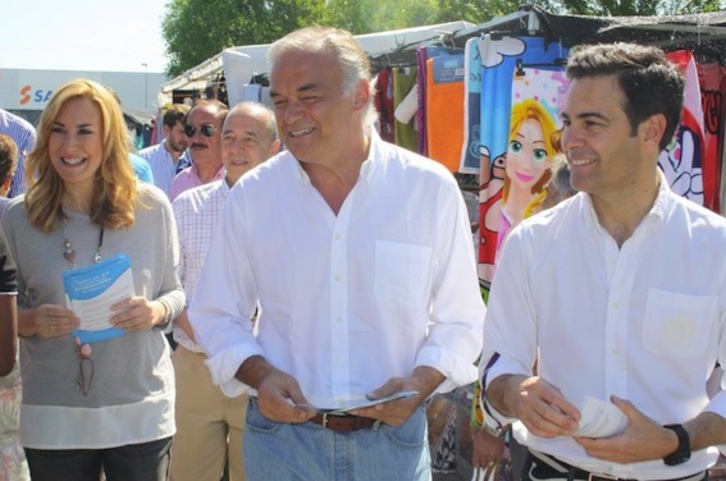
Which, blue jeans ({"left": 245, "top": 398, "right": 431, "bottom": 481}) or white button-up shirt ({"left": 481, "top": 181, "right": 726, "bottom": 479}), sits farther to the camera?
blue jeans ({"left": 245, "top": 398, "right": 431, "bottom": 481})

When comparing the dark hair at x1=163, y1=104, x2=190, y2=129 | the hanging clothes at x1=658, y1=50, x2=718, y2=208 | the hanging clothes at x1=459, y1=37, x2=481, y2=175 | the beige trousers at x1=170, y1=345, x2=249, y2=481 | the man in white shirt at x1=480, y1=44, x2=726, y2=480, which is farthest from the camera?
the dark hair at x1=163, y1=104, x2=190, y2=129

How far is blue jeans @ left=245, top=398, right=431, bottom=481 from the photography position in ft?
9.23

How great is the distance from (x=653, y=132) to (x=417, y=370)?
0.99 metres

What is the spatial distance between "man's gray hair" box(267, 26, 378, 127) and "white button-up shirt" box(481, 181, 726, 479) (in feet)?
2.44

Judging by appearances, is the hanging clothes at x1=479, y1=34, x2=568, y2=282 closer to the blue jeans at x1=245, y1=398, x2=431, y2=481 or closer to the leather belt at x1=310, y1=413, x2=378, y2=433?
the blue jeans at x1=245, y1=398, x2=431, y2=481

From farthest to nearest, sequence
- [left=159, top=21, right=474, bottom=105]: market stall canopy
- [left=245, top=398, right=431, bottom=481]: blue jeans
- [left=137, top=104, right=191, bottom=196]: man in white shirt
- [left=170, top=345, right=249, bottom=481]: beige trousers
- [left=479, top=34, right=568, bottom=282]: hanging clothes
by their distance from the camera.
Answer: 1. [left=159, top=21, right=474, bottom=105]: market stall canopy
2. [left=137, top=104, right=191, bottom=196]: man in white shirt
3. [left=479, top=34, right=568, bottom=282]: hanging clothes
4. [left=170, top=345, right=249, bottom=481]: beige trousers
5. [left=245, top=398, right=431, bottom=481]: blue jeans

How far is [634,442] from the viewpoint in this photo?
2.37 metres

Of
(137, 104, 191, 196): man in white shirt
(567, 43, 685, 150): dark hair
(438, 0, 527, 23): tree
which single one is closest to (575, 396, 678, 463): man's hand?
(567, 43, 685, 150): dark hair

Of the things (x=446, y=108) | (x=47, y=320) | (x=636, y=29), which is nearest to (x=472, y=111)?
(x=446, y=108)

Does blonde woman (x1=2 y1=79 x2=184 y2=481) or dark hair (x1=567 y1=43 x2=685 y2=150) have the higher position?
dark hair (x1=567 y1=43 x2=685 y2=150)

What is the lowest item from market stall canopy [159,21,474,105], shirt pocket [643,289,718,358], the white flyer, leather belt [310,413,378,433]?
leather belt [310,413,378,433]

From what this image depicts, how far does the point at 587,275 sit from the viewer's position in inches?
103

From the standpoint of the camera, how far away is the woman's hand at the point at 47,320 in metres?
3.49

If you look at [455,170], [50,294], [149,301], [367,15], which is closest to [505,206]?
[455,170]
